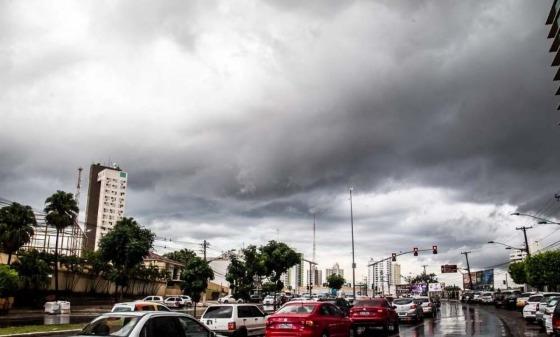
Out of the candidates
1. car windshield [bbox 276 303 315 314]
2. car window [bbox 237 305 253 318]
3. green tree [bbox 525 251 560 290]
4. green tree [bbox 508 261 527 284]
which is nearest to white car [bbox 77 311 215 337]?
car windshield [bbox 276 303 315 314]

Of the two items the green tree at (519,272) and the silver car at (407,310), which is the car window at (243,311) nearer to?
the silver car at (407,310)

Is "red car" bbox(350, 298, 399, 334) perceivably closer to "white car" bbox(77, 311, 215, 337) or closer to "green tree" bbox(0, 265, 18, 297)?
"white car" bbox(77, 311, 215, 337)

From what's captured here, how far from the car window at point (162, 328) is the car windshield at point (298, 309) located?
6.79 meters

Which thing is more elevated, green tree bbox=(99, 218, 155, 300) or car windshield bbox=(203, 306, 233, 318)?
green tree bbox=(99, 218, 155, 300)

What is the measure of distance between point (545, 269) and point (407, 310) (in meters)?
36.4

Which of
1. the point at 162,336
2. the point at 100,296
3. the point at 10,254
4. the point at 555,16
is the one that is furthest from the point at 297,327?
the point at 100,296

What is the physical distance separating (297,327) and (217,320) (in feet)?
13.6

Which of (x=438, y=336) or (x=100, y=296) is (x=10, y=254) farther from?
(x=438, y=336)

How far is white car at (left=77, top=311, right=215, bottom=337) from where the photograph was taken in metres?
8.15

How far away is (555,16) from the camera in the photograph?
53906 millimetres

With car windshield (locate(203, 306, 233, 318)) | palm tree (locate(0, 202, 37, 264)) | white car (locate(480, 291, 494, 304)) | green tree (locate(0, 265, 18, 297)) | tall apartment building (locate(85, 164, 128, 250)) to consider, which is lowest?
white car (locate(480, 291, 494, 304))

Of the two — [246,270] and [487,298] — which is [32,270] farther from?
[487,298]

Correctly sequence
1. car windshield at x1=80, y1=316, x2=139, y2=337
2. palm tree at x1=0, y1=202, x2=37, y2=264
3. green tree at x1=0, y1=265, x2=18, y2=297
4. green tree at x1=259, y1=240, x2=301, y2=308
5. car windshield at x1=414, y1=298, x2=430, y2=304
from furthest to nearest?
green tree at x1=259, y1=240, x2=301, y2=308 < palm tree at x1=0, y1=202, x2=37, y2=264 < green tree at x1=0, y1=265, x2=18, y2=297 < car windshield at x1=414, y1=298, x2=430, y2=304 < car windshield at x1=80, y1=316, x2=139, y2=337

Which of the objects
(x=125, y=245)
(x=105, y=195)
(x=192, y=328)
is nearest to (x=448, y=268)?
(x=125, y=245)
